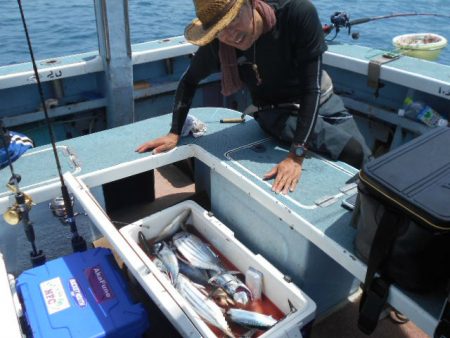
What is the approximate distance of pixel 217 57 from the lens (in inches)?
112

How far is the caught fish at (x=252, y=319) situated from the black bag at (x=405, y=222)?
577 millimetres

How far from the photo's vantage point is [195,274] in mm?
2564

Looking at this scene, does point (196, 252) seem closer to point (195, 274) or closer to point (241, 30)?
point (195, 274)

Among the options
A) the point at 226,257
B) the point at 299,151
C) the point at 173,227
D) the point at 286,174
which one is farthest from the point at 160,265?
the point at 299,151

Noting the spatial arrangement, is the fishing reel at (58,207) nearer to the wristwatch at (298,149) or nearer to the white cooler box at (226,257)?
the white cooler box at (226,257)

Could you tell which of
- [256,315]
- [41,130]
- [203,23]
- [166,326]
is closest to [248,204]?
[256,315]

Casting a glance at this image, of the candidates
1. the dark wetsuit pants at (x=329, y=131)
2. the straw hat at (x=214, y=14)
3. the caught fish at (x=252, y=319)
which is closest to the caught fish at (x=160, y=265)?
the caught fish at (x=252, y=319)

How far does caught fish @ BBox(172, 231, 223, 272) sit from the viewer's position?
2605 mm

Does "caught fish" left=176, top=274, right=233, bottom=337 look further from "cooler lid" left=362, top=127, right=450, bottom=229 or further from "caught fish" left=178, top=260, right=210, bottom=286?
"cooler lid" left=362, top=127, right=450, bottom=229

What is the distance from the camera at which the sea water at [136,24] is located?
36.5 ft

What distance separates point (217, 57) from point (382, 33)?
12.6 m

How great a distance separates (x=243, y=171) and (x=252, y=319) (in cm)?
94

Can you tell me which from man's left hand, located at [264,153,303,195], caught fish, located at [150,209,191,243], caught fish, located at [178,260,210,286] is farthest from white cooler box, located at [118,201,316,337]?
man's left hand, located at [264,153,303,195]

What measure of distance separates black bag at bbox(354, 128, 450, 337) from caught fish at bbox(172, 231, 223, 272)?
1080 millimetres
